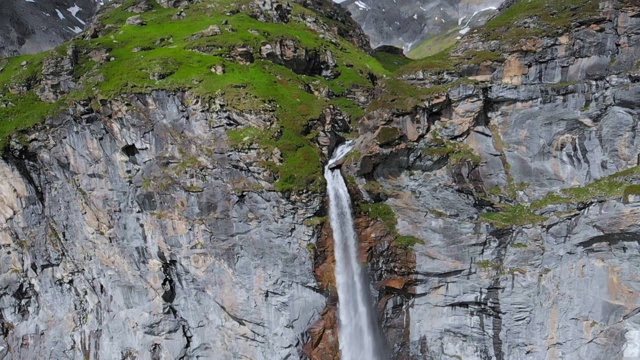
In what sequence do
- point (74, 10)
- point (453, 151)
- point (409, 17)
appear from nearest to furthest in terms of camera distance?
point (453, 151) → point (74, 10) → point (409, 17)

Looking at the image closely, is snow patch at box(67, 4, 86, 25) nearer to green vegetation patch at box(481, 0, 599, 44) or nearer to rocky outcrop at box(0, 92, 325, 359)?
rocky outcrop at box(0, 92, 325, 359)

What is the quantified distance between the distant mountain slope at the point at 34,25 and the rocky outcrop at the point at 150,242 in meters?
52.4

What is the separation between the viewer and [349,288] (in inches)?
895

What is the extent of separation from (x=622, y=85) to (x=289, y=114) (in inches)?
690

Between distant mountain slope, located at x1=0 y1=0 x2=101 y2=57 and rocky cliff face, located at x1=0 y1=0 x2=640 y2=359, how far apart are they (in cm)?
5467

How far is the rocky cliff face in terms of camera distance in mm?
21172

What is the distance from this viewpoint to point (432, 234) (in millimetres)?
23016

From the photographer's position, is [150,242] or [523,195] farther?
[150,242]

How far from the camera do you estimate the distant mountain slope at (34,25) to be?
2746 inches

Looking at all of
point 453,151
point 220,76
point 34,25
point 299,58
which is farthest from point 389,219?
point 34,25

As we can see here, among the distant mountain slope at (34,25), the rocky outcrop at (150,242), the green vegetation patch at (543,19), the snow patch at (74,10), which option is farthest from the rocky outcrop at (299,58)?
the snow patch at (74,10)

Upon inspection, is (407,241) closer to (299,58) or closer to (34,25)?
(299,58)

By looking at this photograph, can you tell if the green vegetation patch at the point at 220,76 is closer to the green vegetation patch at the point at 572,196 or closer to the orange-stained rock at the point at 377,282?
the orange-stained rock at the point at 377,282

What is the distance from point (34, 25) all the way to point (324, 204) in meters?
78.2
